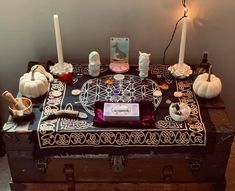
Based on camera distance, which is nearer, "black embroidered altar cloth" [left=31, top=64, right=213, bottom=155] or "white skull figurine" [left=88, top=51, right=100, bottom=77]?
"black embroidered altar cloth" [left=31, top=64, right=213, bottom=155]

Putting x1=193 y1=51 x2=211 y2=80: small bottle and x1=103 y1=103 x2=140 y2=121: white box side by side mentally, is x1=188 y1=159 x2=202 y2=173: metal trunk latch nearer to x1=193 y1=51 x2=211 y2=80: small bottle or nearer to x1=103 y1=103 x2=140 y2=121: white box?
x1=103 y1=103 x2=140 y2=121: white box

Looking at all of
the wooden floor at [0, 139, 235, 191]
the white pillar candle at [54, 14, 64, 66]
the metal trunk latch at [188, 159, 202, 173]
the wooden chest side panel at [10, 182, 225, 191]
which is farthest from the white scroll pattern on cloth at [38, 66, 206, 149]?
the wooden floor at [0, 139, 235, 191]

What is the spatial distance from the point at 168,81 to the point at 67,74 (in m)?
0.47

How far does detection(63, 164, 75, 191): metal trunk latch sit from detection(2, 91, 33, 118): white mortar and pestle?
0.28m

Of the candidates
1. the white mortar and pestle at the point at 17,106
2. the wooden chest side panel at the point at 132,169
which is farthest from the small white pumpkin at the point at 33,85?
the wooden chest side panel at the point at 132,169

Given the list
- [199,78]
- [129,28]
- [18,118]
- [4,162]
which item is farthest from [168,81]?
[4,162]

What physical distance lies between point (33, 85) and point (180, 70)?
68 centimetres

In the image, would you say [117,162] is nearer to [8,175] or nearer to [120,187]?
[120,187]

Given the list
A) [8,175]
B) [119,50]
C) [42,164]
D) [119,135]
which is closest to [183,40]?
[119,50]

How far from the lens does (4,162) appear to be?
2.01m

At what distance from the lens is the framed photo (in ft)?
5.86

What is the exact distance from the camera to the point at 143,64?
68.0 inches

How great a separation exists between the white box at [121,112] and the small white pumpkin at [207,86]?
0.28 m

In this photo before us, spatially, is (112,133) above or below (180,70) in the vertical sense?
below
